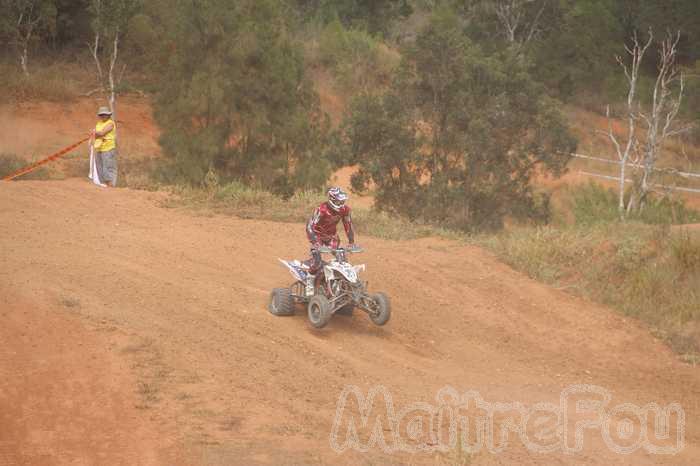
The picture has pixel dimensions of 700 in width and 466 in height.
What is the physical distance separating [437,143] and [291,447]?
15676 mm

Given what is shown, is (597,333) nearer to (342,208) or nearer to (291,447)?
(342,208)

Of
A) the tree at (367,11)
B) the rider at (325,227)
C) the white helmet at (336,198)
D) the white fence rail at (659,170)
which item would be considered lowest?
the white fence rail at (659,170)

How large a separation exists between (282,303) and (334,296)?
697 millimetres

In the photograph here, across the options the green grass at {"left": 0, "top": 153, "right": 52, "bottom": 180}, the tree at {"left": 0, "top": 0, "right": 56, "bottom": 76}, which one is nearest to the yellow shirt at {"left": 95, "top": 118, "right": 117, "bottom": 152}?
the green grass at {"left": 0, "top": 153, "right": 52, "bottom": 180}

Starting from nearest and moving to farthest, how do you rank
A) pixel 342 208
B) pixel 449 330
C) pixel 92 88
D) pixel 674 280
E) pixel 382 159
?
1. pixel 342 208
2. pixel 449 330
3. pixel 674 280
4. pixel 382 159
5. pixel 92 88

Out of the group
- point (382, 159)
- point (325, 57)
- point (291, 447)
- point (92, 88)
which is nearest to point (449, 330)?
point (291, 447)

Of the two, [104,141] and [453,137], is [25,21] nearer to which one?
[453,137]

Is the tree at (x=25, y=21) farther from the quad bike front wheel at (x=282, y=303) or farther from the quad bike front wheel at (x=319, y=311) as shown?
the quad bike front wheel at (x=319, y=311)

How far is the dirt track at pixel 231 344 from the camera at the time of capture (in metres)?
7.50

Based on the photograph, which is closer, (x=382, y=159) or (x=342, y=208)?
(x=342, y=208)

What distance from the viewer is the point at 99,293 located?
1048 cm

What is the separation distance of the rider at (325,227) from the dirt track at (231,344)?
704 mm

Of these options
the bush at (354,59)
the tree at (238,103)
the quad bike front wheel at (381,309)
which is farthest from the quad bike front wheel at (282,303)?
the bush at (354,59)

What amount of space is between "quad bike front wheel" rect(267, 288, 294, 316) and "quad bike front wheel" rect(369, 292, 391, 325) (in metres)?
1.06
